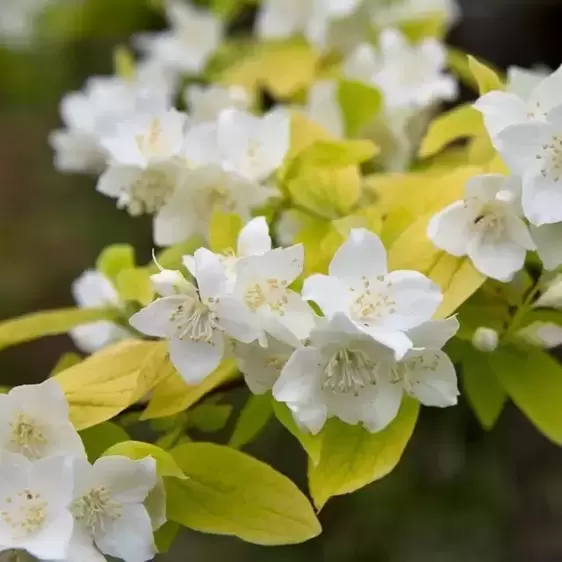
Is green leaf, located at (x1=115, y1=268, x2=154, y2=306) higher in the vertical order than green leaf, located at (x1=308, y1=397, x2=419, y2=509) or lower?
higher

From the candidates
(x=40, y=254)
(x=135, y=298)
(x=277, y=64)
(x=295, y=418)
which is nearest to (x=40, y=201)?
A: (x=40, y=254)

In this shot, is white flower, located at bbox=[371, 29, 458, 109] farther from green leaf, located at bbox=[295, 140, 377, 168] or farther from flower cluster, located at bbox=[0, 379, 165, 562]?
flower cluster, located at bbox=[0, 379, 165, 562]

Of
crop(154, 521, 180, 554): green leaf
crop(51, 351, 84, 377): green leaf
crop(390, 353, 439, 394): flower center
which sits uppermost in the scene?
crop(390, 353, 439, 394): flower center

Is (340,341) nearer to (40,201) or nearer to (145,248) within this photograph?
(145,248)

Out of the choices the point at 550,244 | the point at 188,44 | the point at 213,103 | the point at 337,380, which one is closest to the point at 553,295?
the point at 550,244

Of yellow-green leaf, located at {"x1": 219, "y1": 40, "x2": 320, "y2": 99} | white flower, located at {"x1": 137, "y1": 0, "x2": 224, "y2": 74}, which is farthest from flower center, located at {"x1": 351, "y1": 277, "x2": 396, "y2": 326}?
white flower, located at {"x1": 137, "y1": 0, "x2": 224, "y2": 74}

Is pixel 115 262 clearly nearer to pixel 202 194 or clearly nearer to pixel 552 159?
pixel 202 194
